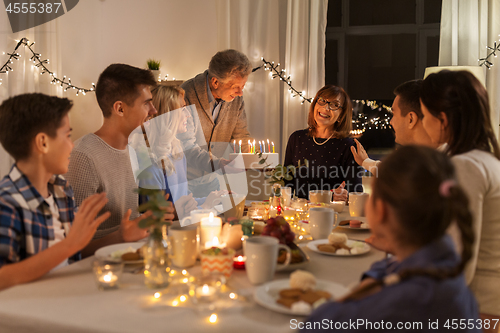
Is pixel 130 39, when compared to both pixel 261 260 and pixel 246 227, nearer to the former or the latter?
pixel 246 227

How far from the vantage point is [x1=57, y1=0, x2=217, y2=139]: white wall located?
4.67 metres

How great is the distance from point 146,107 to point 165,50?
113 inches

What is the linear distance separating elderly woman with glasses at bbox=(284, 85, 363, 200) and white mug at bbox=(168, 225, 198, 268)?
1.91 meters

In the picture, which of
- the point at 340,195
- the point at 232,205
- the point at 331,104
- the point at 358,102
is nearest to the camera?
the point at 232,205

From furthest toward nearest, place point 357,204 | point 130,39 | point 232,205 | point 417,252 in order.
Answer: point 130,39 < point 357,204 < point 232,205 < point 417,252

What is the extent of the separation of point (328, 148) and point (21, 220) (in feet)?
8.14

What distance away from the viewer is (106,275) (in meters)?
1.14

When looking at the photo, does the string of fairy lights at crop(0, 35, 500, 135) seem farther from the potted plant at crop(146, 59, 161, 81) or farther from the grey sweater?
the grey sweater

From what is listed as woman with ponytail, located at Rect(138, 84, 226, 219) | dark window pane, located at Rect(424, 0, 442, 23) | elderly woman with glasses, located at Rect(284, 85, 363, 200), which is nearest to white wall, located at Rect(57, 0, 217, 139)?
elderly woman with glasses, located at Rect(284, 85, 363, 200)

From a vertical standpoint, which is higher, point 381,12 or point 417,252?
point 381,12

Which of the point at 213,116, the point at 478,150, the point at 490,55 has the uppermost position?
the point at 490,55

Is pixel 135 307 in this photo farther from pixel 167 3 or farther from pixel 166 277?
pixel 167 3

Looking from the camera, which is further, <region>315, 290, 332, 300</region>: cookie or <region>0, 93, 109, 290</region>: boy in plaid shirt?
<region>0, 93, 109, 290</region>: boy in plaid shirt

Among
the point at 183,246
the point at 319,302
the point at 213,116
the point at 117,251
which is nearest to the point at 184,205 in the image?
the point at 117,251
